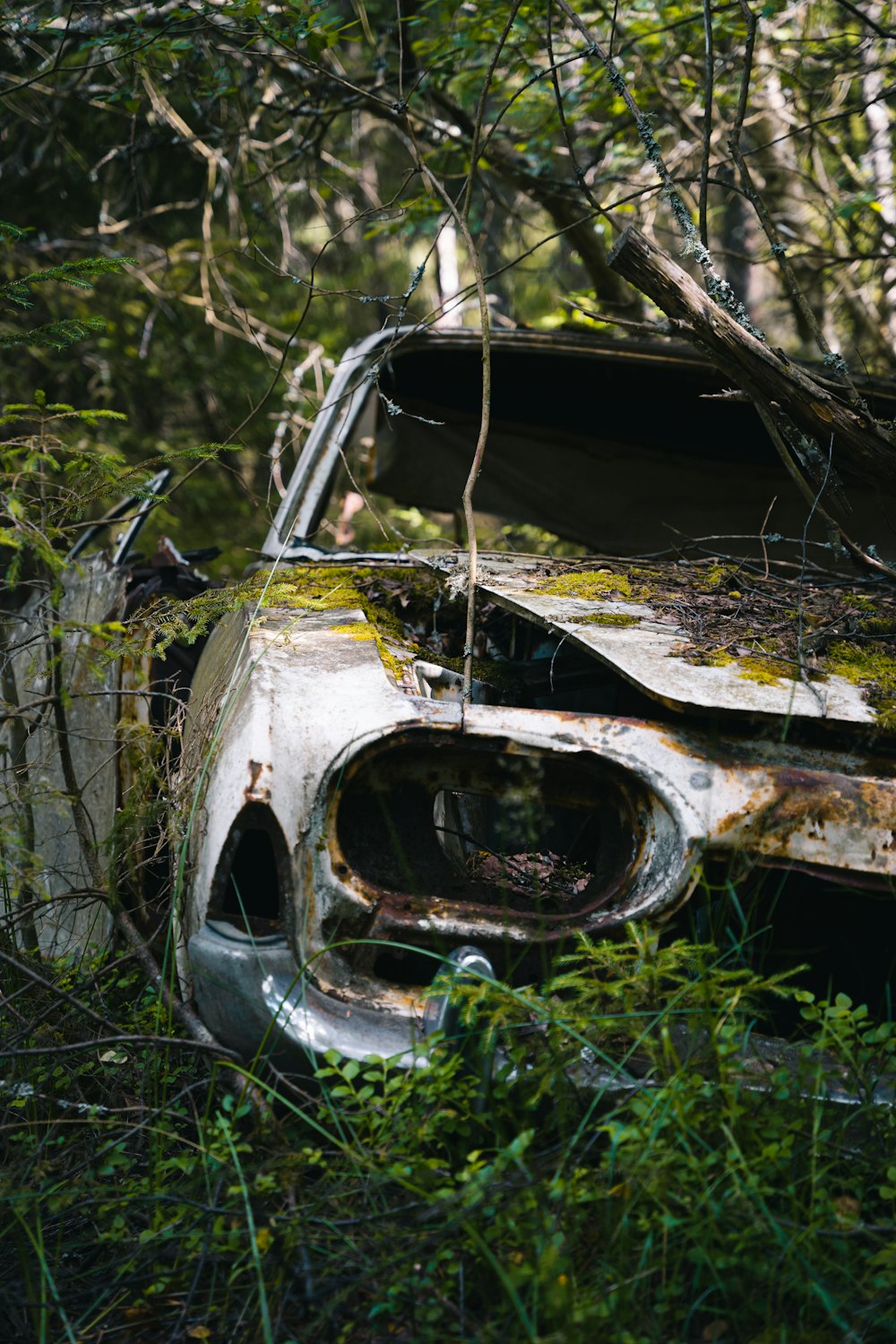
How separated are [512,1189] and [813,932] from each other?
3.15 feet

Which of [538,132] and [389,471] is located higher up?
[538,132]

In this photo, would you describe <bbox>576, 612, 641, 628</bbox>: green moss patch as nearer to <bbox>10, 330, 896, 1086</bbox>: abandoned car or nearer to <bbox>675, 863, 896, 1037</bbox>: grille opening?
<bbox>10, 330, 896, 1086</bbox>: abandoned car

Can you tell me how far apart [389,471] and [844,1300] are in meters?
3.77

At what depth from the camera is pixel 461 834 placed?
2.23 m

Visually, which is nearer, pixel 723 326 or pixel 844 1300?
pixel 844 1300

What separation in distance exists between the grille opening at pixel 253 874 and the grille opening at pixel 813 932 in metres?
0.78

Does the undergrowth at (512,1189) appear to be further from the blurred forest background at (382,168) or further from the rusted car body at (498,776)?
the blurred forest background at (382,168)

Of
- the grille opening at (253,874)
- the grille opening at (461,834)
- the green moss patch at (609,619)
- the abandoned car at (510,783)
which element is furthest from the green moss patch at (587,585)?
the grille opening at (253,874)

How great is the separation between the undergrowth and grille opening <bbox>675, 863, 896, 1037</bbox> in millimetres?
112

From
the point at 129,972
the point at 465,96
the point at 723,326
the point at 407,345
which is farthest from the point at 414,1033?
the point at 465,96

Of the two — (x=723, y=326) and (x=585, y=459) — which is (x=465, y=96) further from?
(x=723, y=326)

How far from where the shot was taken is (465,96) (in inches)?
199

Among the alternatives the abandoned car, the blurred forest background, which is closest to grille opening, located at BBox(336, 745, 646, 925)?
the abandoned car

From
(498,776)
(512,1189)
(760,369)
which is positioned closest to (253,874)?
(498,776)
